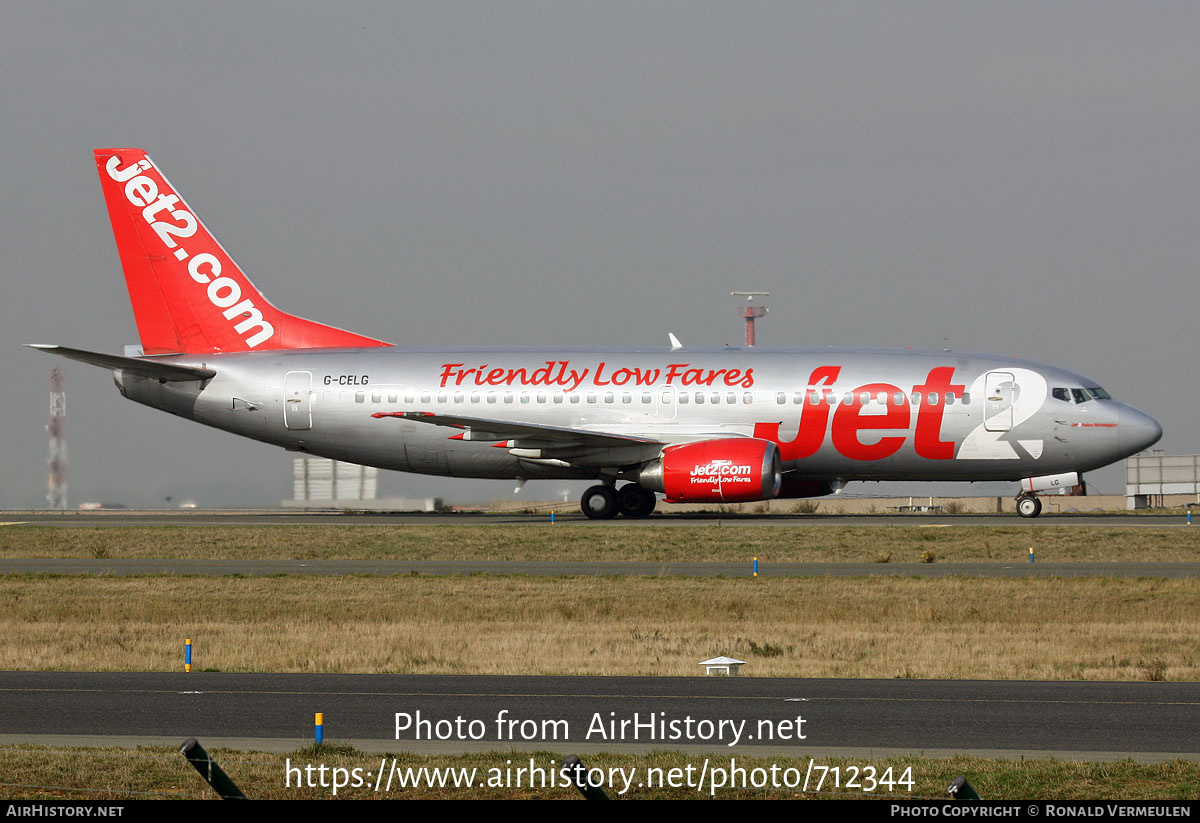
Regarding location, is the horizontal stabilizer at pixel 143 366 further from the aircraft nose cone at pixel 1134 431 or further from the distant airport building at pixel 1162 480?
the distant airport building at pixel 1162 480

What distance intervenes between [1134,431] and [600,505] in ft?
52.0

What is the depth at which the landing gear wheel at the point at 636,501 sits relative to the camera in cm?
4338

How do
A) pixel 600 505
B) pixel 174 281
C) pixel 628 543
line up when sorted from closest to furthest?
pixel 628 543, pixel 600 505, pixel 174 281

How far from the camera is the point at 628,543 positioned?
1341 inches

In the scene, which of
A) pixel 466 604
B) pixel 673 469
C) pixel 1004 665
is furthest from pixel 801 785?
pixel 673 469

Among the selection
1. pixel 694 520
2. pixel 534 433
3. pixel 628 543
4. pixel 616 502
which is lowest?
pixel 628 543

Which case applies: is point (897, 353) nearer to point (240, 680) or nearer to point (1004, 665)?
point (1004, 665)

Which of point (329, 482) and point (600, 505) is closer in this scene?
point (600, 505)

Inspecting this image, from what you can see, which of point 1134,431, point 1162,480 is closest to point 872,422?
point 1134,431

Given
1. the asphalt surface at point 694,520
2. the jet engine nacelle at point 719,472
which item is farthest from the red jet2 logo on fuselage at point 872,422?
the asphalt surface at point 694,520

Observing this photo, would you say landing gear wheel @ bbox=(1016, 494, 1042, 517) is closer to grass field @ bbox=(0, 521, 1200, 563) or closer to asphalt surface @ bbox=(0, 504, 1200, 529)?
asphalt surface @ bbox=(0, 504, 1200, 529)

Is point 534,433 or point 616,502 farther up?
point 534,433

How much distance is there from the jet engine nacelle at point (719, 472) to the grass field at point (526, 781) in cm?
2765

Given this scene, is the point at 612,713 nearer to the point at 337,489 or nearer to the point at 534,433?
the point at 534,433
